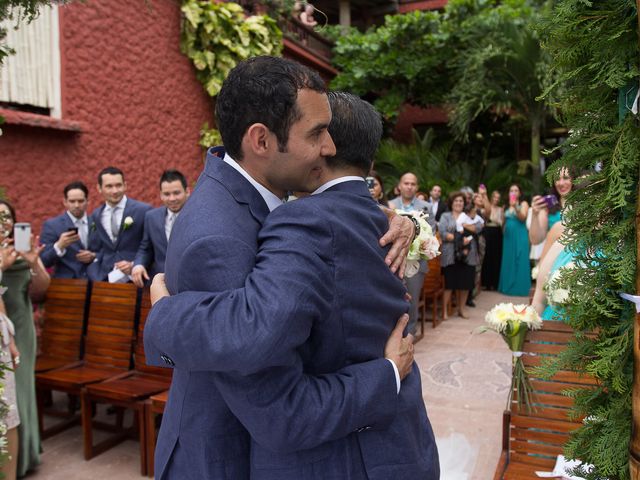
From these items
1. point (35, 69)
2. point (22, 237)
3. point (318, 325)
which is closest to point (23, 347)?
point (22, 237)

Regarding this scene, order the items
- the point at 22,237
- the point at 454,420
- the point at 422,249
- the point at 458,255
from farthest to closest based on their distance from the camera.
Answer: the point at 458,255 → the point at 454,420 → the point at 22,237 → the point at 422,249

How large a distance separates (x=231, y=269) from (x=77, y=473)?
3348mm

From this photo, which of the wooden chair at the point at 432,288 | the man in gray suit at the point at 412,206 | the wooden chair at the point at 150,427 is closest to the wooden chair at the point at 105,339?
the wooden chair at the point at 150,427

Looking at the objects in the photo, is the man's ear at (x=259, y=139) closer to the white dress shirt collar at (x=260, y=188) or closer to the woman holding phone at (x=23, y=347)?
the white dress shirt collar at (x=260, y=188)

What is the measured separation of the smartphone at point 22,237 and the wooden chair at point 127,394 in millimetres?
910

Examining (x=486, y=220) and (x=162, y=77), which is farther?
(x=486, y=220)

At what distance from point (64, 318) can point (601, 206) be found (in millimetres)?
4437

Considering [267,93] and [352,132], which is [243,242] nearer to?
[267,93]

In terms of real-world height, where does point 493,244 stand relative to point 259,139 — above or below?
below

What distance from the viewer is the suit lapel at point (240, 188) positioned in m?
1.35

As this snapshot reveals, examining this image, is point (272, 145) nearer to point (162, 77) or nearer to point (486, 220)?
point (162, 77)

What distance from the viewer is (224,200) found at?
133 cm

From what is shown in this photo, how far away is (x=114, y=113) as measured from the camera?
7.00 m

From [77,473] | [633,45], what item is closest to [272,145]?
[633,45]
